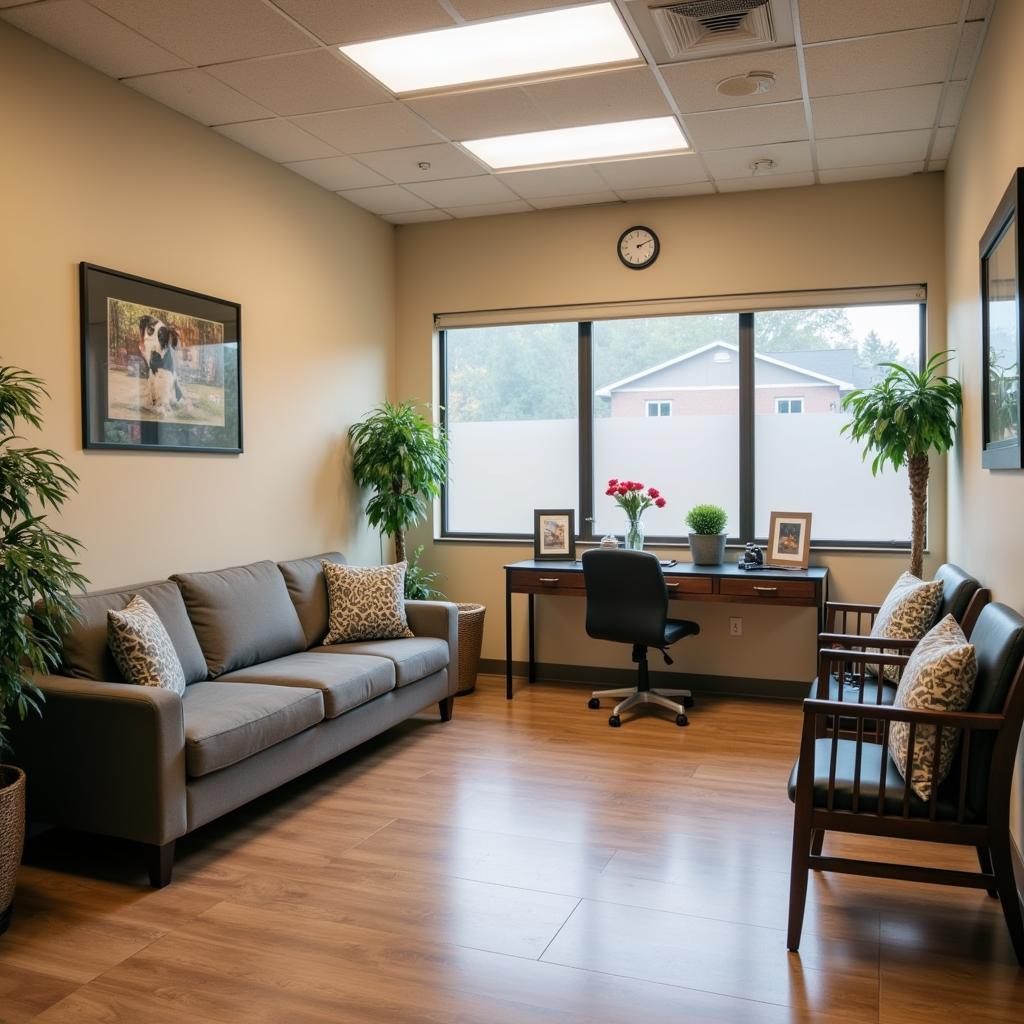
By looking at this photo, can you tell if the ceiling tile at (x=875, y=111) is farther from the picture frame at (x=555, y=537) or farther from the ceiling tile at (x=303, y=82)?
the picture frame at (x=555, y=537)

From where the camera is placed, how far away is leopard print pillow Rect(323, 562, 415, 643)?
4281 millimetres

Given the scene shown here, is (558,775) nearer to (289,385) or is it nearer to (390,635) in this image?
(390,635)

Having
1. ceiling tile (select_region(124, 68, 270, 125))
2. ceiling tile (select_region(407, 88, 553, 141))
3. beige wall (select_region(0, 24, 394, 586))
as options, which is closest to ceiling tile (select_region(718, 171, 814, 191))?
ceiling tile (select_region(407, 88, 553, 141))

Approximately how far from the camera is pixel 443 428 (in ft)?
18.5

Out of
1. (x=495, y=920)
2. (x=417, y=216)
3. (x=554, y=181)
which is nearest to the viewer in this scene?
(x=495, y=920)

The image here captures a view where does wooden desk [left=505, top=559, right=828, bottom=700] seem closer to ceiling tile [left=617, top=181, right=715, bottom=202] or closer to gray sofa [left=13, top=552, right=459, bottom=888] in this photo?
gray sofa [left=13, top=552, right=459, bottom=888]

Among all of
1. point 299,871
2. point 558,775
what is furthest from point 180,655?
point 558,775

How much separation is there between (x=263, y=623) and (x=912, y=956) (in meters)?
2.62

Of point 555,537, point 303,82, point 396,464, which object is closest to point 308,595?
point 396,464

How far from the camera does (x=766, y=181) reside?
4742 millimetres

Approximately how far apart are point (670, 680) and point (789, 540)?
3.32ft

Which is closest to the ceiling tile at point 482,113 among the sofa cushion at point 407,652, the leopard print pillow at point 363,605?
the leopard print pillow at point 363,605

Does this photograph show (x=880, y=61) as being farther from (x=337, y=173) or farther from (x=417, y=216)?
(x=417, y=216)

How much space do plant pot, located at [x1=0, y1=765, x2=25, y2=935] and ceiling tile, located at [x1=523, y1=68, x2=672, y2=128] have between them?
9.48 feet
